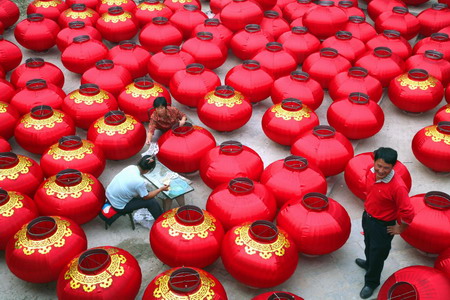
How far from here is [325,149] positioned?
618 cm

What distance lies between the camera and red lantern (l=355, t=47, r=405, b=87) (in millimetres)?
8164

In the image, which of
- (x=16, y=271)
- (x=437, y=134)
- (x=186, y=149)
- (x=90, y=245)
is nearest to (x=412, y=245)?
(x=437, y=134)

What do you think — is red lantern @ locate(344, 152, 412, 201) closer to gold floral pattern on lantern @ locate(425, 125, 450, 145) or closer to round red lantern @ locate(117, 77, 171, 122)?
gold floral pattern on lantern @ locate(425, 125, 450, 145)

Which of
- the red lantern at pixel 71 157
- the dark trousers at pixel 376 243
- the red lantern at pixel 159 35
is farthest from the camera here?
the red lantern at pixel 159 35

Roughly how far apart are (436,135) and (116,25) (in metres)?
6.23

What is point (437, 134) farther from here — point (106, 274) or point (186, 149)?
point (106, 274)

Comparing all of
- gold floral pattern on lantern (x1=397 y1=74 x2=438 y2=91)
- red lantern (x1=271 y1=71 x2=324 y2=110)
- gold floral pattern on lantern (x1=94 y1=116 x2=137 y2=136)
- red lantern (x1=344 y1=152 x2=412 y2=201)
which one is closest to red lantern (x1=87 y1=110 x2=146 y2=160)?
gold floral pattern on lantern (x1=94 y1=116 x2=137 y2=136)

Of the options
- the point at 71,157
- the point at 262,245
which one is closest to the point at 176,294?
the point at 262,245

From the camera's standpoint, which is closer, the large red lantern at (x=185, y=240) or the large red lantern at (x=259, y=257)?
the large red lantern at (x=259, y=257)

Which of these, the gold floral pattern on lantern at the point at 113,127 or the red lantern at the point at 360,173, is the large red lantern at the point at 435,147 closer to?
the red lantern at the point at 360,173

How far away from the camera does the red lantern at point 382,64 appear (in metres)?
8.16

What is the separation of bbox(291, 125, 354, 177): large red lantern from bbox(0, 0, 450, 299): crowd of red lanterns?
0.02 meters

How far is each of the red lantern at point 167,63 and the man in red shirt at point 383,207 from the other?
4.59 meters

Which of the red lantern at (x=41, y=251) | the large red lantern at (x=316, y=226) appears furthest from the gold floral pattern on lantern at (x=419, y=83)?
the red lantern at (x=41, y=251)
